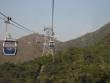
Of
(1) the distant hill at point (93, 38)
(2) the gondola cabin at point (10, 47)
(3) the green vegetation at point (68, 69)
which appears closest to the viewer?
(2) the gondola cabin at point (10, 47)

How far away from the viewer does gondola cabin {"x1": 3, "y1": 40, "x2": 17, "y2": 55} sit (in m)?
23.7

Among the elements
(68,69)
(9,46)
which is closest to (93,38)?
(68,69)

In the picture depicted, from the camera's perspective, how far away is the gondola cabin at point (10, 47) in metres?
23.7

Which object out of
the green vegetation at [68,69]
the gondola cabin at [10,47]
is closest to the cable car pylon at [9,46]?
the gondola cabin at [10,47]

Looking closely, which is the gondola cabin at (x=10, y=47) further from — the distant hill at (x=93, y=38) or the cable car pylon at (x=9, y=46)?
the distant hill at (x=93, y=38)

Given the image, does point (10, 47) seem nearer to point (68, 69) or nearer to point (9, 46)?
point (9, 46)

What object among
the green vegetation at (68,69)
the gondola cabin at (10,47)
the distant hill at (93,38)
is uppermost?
the distant hill at (93,38)

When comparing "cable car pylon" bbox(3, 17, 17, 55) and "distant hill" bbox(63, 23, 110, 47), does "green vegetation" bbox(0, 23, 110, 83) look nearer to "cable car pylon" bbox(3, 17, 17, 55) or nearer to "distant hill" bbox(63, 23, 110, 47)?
"cable car pylon" bbox(3, 17, 17, 55)

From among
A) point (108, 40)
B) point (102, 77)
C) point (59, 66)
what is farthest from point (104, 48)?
point (102, 77)

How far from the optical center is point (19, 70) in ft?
169

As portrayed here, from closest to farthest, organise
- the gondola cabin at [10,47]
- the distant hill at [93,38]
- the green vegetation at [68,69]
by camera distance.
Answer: the gondola cabin at [10,47]
the green vegetation at [68,69]
the distant hill at [93,38]

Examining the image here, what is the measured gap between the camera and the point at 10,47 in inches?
937

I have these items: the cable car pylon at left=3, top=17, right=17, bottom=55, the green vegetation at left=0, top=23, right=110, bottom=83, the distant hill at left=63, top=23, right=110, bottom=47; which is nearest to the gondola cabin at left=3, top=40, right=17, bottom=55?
the cable car pylon at left=3, top=17, right=17, bottom=55

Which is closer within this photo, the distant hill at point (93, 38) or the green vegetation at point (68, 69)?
the green vegetation at point (68, 69)
